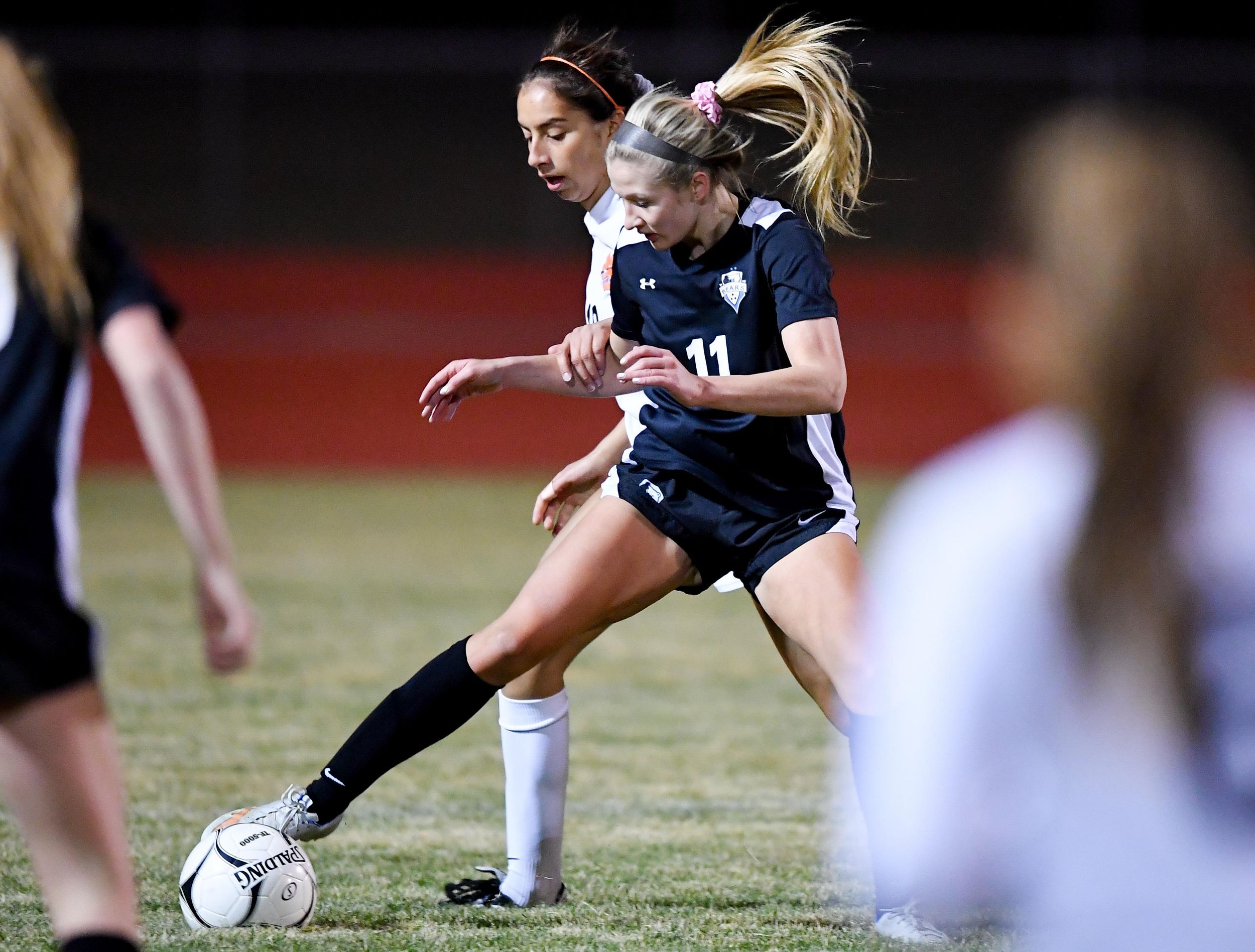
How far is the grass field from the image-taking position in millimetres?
3305

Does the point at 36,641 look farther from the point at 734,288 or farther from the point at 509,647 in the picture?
the point at 734,288

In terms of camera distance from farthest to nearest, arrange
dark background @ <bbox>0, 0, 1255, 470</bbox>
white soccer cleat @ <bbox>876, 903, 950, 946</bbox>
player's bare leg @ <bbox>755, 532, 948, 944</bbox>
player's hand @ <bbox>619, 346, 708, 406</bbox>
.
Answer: dark background @ <bbox>0, 0, 1255, 470</bbox>
white soccer cleat @ <bbox>876, 903, 950, 946</bbox>
player's bare leg @ <bbox>755, 532, 948, 944</bbox>
player's hand @ <bbox>619, 346, 708, 406</bbox>

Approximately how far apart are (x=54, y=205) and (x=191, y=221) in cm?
1652

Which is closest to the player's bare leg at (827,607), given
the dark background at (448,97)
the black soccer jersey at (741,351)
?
the black soccer jersey at (741,351)

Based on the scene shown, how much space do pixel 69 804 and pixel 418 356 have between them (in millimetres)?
12745

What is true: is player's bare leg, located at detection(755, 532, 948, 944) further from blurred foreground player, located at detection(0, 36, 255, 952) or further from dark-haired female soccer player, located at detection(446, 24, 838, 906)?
blurred foreground player, located at detection(0, 36, 255, 952)

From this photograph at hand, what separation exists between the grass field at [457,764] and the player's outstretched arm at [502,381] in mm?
1060

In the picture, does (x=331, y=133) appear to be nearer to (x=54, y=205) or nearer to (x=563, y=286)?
(x=563, y=286)

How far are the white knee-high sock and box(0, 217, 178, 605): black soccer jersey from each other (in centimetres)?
157

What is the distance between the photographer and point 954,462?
1.25m

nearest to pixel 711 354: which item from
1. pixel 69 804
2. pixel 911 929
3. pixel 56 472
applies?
pixel 911 929

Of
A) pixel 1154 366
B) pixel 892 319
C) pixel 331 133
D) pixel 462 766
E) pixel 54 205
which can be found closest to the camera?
pixel 1154 366

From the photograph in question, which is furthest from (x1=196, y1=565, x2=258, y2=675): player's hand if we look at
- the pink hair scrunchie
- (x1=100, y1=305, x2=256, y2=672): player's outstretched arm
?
the pink hair scrunchie

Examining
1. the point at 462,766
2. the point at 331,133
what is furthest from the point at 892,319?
the point at 462,766
